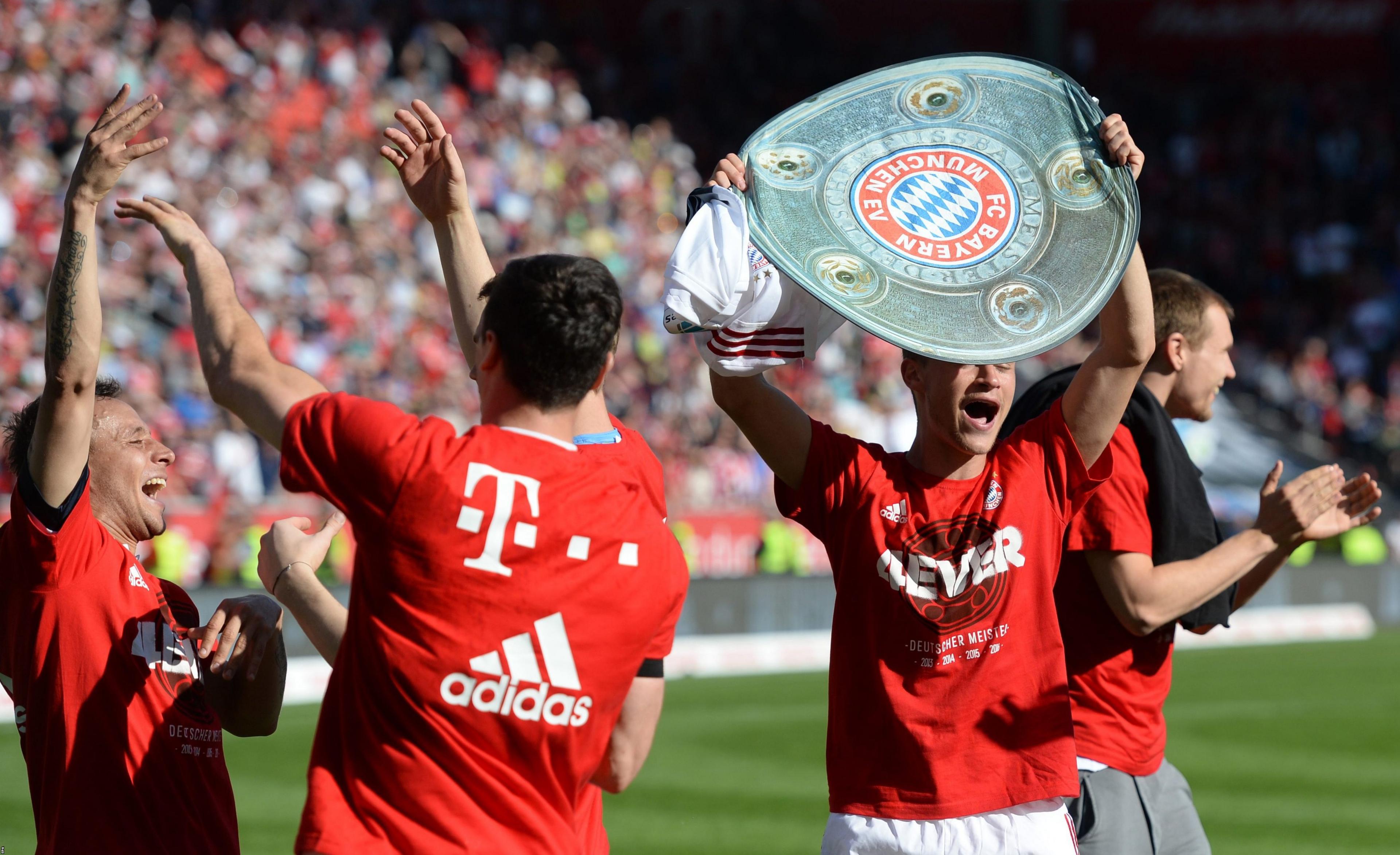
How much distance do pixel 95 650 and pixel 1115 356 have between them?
2.34m

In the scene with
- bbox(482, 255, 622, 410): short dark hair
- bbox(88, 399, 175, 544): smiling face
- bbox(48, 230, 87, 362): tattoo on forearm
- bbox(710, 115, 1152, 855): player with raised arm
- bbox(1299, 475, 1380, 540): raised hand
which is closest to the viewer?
bbox(482, 255, 622, 410): short dark hair

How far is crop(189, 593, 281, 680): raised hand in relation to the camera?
3.17 metres

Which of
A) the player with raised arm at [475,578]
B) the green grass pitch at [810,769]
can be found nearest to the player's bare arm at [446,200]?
→ the player with raised arm at [475,578]

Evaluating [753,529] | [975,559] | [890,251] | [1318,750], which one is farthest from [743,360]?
[753,529]

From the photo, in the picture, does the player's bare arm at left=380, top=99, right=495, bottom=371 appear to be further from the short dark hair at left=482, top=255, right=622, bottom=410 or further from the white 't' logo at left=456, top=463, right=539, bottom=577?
the white 't' logo at left=456, top=463, right=539, bottom=577

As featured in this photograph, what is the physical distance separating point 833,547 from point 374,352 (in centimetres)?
1494

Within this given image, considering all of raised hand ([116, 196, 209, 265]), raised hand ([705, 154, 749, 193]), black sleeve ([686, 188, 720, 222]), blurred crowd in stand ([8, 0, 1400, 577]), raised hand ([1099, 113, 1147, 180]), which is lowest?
blurred crowd in stand ([8, 0, 1400, 577])

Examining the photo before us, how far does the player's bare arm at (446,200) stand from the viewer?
358 cm

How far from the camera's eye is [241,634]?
127 inches

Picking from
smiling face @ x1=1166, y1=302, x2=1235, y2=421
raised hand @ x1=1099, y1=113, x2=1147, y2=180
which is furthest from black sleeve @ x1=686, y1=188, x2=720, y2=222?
smiling face @ x1=1166, y1=302, x2=1235, y2=421

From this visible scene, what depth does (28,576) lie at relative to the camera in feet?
10.9

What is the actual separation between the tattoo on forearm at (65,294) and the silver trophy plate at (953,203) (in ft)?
4.64

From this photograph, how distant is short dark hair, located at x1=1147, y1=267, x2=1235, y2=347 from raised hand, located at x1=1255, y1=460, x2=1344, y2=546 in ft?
1.44

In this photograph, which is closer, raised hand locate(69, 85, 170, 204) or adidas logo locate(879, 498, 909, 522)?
raised hand locate(69, 85, 170, 204)
